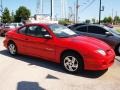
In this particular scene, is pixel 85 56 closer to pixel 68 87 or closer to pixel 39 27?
pixel 68 87

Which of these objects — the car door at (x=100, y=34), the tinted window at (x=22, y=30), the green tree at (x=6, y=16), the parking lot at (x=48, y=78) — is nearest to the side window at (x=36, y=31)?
the tinted window at (x=22, y=30)

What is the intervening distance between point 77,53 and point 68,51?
1.22 ft

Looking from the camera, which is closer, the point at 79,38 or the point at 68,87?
the point at 68,87

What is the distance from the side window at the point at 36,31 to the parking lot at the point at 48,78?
1.02 m

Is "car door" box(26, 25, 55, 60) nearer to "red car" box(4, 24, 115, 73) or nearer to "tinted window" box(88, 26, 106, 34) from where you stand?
"red car" box(4, 24, 115, 73)

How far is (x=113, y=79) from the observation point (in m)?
6.57

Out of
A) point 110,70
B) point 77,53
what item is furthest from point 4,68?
point 110,70

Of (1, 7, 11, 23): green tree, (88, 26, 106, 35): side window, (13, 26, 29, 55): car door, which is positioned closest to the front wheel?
(13, 26, 29, 55): car door

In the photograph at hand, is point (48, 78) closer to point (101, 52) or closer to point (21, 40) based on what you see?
point (101, 52)

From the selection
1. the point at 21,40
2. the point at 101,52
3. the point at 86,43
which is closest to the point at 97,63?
the point at 101,52

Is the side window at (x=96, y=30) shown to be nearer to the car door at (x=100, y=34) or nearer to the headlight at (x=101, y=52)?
the car door at (x=100, y=34)

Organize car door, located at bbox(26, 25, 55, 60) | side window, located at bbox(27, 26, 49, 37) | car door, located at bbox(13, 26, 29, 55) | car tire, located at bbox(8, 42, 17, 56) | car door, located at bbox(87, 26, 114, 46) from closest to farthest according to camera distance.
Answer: car door, located at bbox(26, 25, 55, 60)
side window, located at bbox(27, 26, 49, 37)
car door, located at bbox(13, 26, 29, 55)
car tire, located at bbox(8, 42, 17, 56)
car door, located at bbox(87, 26, 114, 46)

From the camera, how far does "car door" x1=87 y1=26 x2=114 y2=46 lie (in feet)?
35.3

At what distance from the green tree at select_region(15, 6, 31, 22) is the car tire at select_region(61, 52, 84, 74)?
87618 millimetres
